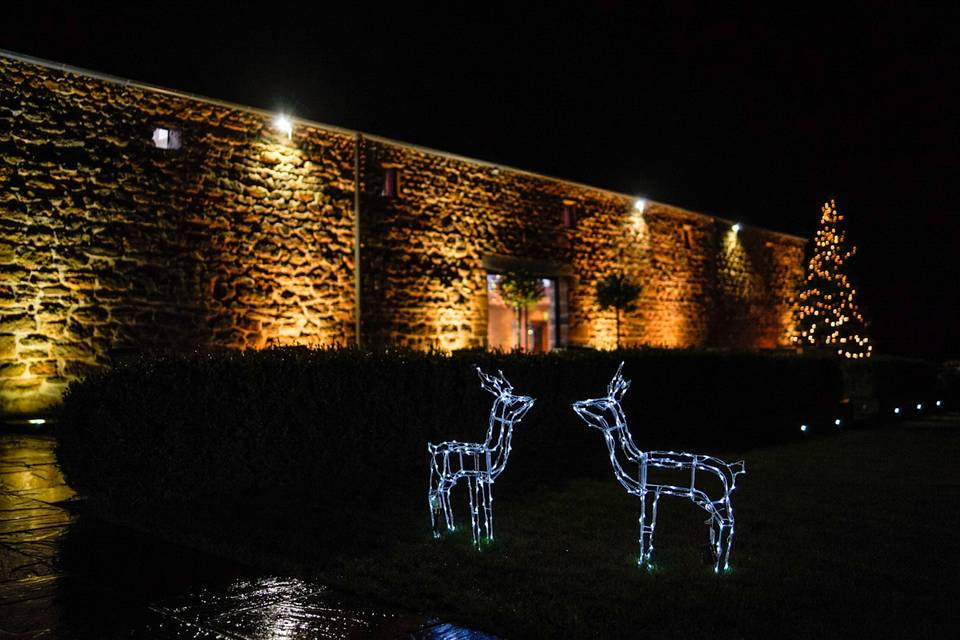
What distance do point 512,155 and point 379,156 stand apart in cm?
420

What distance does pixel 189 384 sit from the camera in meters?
6.45

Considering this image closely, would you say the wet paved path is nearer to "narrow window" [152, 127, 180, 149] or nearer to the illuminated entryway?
"narrow window" [152, 127, 180, 149]

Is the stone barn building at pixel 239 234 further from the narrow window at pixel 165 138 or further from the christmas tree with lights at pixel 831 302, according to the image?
the christmas tree with lights at pixel 831 302

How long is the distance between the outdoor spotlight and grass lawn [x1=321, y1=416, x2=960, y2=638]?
29.8ft

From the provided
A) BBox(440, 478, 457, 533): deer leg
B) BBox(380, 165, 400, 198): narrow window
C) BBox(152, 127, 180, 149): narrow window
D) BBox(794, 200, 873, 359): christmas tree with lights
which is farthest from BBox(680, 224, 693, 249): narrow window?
BBox(440, 478, 457, 533): deer leg

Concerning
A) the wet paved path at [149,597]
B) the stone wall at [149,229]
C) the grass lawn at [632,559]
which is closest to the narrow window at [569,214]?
the stone wall at [149,229]

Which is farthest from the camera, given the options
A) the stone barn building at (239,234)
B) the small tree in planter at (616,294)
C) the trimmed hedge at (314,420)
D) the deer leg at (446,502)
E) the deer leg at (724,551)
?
the small tree in planter at (616,294)

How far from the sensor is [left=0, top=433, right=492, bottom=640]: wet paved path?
3.60 metres

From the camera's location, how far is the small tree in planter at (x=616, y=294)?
20.0 metres

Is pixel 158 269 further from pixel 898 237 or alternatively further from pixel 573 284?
pixel 898 237

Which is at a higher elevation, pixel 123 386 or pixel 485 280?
pixel 485 280

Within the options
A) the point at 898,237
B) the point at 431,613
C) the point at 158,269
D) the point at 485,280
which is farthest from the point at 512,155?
the point at 898,237

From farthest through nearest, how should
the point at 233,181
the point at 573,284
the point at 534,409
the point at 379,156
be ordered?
the point at 573,284
the point at 379,156
the point at 233,181
the point at 534,409

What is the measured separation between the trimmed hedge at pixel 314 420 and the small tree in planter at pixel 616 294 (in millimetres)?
8940
